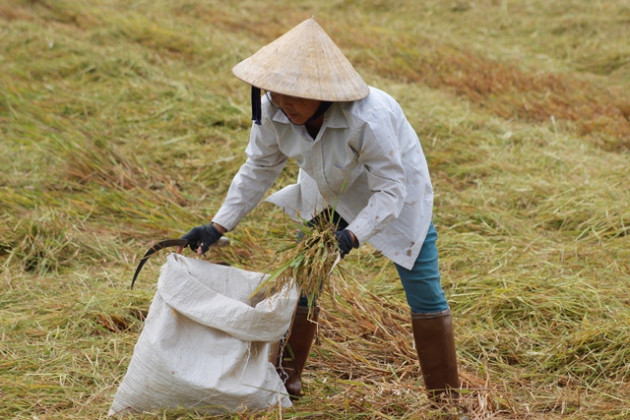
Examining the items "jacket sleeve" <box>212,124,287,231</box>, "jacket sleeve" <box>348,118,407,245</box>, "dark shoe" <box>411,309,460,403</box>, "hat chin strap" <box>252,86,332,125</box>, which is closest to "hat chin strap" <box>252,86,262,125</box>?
"hat chin strap" <box>252,86,332,125</box>

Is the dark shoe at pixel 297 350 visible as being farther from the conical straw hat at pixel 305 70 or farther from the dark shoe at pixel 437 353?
the conical straw hat at pixel 305 70

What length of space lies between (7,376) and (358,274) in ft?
4.57

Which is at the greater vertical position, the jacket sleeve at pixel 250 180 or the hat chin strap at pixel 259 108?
the hat chin strap at pixel 259 108

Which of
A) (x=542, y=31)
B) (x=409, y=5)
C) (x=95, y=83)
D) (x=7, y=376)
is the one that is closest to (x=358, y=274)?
(x=7, y=376)

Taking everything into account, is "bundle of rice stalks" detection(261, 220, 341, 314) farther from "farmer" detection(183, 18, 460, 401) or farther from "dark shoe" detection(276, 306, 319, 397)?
"dark shoe" detection(276, 306, 319, 397)

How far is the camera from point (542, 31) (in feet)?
23.7

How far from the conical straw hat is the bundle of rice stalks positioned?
0.32 metres

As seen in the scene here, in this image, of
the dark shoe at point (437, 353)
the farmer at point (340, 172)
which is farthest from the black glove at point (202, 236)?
the dark shoe at point (437, 353)

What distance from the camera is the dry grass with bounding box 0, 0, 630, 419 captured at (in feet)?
7.61

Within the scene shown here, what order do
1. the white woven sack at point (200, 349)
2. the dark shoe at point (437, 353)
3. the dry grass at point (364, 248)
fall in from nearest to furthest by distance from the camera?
the white woven sack at point (200, 349) → the dark shoe at point (437, 353) → the dry grass at point (364, 248)

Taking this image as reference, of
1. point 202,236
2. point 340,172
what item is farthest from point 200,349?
point 340,172

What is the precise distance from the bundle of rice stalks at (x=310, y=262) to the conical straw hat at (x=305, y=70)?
32cm

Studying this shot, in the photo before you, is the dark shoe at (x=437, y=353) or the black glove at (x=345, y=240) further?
the dark shoe at (x=437, y=353)

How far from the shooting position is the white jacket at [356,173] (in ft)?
6.14
